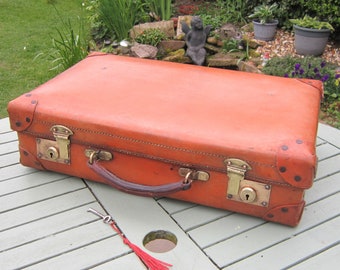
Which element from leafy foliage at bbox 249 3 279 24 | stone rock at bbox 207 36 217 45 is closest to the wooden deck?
stone rock at bbox 207 36 217 45

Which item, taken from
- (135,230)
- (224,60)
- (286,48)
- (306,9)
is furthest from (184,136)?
(306,9)

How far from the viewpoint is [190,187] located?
5.00ft

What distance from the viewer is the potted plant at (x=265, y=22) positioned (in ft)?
13.9

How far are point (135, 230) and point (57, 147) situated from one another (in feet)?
1.59

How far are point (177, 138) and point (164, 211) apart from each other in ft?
0.92

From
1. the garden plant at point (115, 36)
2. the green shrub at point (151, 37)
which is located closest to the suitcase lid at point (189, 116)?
the garden plant at point (115, 36)

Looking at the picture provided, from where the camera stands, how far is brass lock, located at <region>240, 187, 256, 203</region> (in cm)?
149

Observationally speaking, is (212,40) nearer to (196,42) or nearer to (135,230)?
(196,42)

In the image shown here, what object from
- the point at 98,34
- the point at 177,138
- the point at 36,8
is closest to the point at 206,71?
the point at 177,138

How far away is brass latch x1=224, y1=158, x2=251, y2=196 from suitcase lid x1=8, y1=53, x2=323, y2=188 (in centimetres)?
2

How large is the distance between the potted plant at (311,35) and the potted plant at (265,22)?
0.78 ft

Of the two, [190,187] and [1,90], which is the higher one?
[190,187]

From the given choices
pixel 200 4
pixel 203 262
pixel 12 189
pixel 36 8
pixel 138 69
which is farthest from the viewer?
pixel 36 8

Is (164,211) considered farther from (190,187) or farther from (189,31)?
(189,31)
